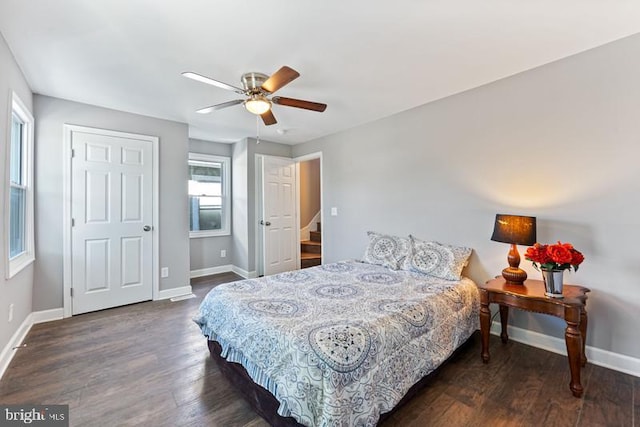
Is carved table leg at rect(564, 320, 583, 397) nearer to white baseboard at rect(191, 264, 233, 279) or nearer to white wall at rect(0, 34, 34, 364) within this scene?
white wall at rect(0, 34, 34, 364)

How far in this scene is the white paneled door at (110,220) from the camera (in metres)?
3.21

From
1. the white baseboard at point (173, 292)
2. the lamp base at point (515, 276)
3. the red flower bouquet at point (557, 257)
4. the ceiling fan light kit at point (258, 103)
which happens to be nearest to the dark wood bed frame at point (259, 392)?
the lamp base at point (515, 276)

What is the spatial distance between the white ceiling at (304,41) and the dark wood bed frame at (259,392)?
2.24 metres

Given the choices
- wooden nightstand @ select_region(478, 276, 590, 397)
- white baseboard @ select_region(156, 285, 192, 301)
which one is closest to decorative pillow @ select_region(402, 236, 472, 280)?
wooden nightstand @ select_region(478, 276, 590, 397)

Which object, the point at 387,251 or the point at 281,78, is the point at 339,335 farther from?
the point at 387,251

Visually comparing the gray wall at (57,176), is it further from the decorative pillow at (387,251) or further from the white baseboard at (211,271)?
the decorative pillow at (387,251)

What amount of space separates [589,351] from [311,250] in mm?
4229

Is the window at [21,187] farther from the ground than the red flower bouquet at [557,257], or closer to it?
farther from the ground

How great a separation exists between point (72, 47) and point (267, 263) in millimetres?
3456

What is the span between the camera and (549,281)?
1.97 metres

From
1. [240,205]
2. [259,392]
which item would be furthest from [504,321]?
[240,205]

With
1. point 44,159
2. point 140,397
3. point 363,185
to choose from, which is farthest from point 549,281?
point 44,159

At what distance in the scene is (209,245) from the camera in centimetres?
504

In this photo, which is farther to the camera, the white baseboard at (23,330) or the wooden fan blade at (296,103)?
the wooden fan blade at (296,103)
